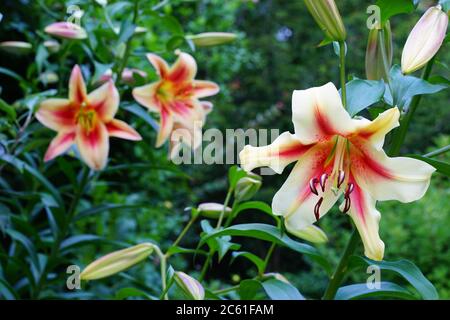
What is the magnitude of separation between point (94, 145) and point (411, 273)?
68 cm

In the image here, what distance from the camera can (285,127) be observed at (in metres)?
4.15

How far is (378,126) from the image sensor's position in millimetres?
603

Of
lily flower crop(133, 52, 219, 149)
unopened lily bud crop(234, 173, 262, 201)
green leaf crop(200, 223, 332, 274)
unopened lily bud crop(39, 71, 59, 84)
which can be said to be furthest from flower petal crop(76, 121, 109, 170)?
green leaf crop(200, 223, 332, 274)

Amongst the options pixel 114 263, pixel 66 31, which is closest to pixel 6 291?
pixel 114 263

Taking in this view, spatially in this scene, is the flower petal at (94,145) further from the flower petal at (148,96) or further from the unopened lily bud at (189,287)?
the unopened lily bud at (189,287)

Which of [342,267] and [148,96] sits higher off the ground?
[148,96]

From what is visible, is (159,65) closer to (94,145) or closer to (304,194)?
(94,145)

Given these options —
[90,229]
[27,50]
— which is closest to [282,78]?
[90,229]

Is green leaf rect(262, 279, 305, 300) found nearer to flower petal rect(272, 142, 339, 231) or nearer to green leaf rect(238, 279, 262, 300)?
green leaf rect(238, 279, 262, 300)

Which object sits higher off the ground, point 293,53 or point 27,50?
point 293,53

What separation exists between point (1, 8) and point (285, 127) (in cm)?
265

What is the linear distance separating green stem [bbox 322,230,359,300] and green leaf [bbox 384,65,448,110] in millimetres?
162

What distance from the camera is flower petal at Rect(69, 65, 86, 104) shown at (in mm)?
1130
